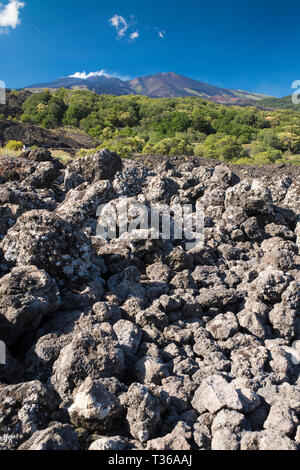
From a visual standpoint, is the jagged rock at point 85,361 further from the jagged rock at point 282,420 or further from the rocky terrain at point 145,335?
the jagged rock at point 282,420

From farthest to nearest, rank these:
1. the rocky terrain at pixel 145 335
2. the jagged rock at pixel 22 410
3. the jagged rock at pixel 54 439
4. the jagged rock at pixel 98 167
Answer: the jagged rock at pixel 98 167
the rocky terrain at pixel 145 335
the jagged rock at pixel 22 410
the jagged rock at pixel 54 439

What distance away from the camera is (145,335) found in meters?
3.98

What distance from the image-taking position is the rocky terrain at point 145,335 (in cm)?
275

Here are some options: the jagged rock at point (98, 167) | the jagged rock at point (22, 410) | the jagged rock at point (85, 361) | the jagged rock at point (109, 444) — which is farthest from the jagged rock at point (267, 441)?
the jagged rock at point (98, 167)

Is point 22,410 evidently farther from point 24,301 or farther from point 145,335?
point 145,335

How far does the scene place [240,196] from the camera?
756cm

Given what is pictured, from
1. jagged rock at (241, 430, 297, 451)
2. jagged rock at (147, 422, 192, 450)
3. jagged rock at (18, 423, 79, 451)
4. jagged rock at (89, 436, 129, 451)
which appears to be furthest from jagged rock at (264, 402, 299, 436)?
jagged rock at (18, 423, 79, 451)

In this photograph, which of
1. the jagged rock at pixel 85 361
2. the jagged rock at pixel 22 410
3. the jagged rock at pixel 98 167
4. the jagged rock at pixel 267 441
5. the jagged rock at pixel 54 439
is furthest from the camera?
the jagged rock at pixel 98 167

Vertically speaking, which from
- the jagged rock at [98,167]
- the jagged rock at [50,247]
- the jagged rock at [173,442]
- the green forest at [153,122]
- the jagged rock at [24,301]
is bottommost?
the jagged rock at [173,442]

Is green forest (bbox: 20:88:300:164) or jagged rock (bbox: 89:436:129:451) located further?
green forest (bbox: 20:88:300:164)

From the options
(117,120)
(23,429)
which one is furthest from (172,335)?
(117,120)

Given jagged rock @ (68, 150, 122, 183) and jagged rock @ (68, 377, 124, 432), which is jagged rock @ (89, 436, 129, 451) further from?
jagged rock @ (68, 150, 122, 183)

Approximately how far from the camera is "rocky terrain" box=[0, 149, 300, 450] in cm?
275

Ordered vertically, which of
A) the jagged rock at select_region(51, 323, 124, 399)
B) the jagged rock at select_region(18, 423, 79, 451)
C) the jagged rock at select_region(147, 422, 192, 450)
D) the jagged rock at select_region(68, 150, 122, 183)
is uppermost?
the jagged rock at select_region(68, 150, 122, 183)
